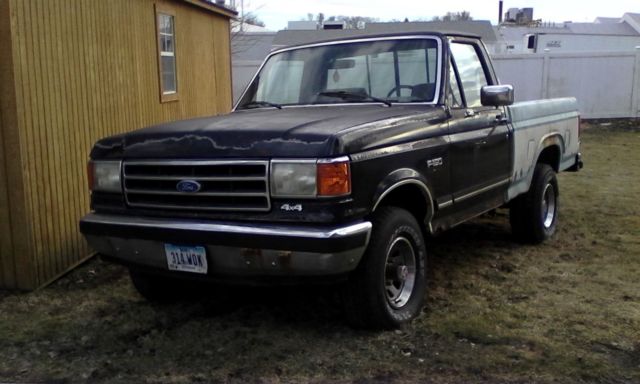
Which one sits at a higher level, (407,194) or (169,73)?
(169,73)

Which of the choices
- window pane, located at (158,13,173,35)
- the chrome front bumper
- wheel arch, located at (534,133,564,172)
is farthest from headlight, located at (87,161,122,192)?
window pane, located at (158,13,173,35)

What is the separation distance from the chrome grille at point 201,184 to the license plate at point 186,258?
245mm

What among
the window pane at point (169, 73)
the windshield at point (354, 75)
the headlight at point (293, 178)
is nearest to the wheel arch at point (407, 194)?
the headlight at point (293, 178)

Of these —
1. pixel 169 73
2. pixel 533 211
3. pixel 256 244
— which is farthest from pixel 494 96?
pixel 169 73

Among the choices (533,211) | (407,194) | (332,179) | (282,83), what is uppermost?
(282,83)

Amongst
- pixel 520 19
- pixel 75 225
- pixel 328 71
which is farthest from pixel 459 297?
pixel 520 19

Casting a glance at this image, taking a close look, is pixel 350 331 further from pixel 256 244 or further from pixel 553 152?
pixel 553 152

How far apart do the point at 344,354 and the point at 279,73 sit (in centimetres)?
264

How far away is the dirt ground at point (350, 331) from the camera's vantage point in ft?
12.0

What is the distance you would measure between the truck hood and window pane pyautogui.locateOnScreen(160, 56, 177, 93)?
14.0 ft

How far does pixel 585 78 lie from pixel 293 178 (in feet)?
58.8

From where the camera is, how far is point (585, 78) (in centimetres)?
1925

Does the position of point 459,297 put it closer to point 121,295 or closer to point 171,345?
point 171,345

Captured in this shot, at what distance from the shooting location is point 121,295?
5117 mm
